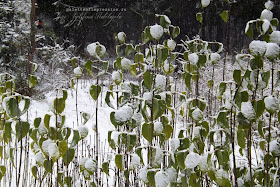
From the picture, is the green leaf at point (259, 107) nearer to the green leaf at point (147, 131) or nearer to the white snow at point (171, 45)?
the green leaf at point (147, 131)

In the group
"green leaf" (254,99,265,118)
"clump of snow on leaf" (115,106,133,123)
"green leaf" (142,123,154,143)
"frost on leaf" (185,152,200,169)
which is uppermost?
"green leaf" (254,99,265,118)

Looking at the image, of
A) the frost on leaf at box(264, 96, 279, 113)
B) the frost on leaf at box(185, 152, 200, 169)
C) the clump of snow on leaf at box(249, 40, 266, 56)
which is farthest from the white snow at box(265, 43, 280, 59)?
the frost on leaf at box(185, 152, 200, 169)

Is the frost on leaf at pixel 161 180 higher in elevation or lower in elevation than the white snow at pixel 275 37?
lower

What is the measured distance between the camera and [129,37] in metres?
22.2

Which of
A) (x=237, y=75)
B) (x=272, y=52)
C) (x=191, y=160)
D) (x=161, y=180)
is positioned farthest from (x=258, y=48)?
(x=161, y=180)

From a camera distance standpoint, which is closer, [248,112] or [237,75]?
[248,112]

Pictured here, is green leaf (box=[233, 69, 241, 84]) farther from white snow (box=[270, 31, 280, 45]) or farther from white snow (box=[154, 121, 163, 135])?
white snow (box=[154, 121, 163, 135])

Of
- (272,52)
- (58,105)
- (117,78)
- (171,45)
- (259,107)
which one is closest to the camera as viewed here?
(272,52)

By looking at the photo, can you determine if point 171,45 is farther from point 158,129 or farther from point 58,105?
point 58,105

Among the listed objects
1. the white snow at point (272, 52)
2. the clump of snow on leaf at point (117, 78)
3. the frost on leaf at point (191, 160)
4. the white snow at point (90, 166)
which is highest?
the white snow at point (272, 52)

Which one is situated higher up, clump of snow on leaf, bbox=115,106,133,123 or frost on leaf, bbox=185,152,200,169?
clump of snow on leaf, bbox=115,106,133,123

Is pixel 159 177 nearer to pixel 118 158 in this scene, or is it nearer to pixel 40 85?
pixel 118 158

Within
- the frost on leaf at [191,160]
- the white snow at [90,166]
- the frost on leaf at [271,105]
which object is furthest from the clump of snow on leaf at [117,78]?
the frost on leaf at [271,105]

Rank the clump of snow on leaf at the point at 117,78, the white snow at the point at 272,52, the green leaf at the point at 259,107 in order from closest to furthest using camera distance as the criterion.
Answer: the white snow at the point at 272,52, the green leaf at the point at 259,107, the clump of snow on leaf at the point at 117,78
